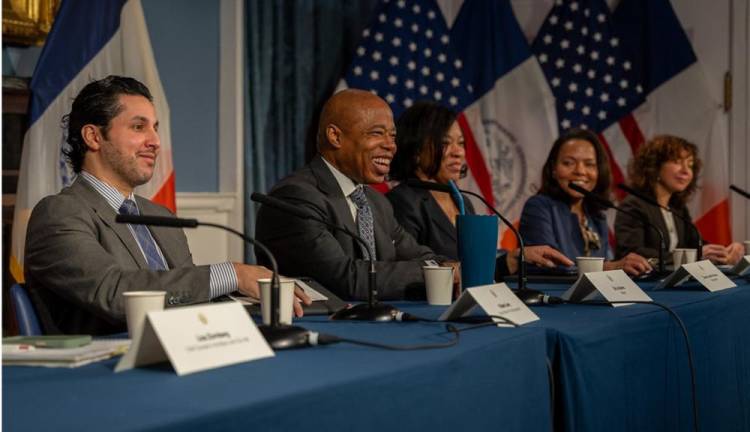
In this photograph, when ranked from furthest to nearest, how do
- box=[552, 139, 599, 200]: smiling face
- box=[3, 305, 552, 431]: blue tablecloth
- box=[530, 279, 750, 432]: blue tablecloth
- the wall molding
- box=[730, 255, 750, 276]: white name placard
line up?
the wall molding, box=[552, 139, 599, 200]: smiling face, box=[730, 255, 750, 276]: white name placard, box=[530, 279, 750, 432]: blue tablecloth, box=[3, 305, 552, 431]: blue tablecloth

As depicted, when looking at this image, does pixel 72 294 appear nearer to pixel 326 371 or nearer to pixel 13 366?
pixel 13 366

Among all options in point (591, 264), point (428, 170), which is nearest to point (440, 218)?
point (428, 170)

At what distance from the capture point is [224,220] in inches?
182

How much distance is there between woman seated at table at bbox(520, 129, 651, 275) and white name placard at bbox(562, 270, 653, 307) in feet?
4.70

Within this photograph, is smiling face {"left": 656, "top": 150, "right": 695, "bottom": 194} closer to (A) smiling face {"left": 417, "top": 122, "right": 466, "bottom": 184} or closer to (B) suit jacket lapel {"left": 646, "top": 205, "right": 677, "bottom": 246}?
(B) suit jacket lapel {"left": 646, "top": 205, "right": 677, "bottom": 246}

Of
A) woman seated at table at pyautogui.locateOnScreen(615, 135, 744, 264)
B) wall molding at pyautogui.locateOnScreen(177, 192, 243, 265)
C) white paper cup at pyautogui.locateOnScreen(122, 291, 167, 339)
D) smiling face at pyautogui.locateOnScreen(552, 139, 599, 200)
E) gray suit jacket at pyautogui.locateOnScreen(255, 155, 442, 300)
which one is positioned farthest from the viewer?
woman seated at table at pyautogui.locateOnScreen(615, 135, 744, 264)

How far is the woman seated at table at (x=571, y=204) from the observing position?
12.6ft

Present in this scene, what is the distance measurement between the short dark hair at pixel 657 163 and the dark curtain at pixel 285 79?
1.64 metres

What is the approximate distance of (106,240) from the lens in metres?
Answer: 2.17

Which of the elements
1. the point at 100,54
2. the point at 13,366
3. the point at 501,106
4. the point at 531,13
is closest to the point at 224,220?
the point at 100,54

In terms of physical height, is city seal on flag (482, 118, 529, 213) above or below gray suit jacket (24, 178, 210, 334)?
above

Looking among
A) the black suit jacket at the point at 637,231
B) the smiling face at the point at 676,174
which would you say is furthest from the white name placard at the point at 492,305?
the smiling face at the point at 676,174

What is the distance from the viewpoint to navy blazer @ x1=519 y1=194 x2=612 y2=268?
381 cm

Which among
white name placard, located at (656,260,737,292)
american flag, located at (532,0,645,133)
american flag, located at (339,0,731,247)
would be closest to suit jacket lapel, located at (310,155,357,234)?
white name placard, located at (656,260,737,292)
